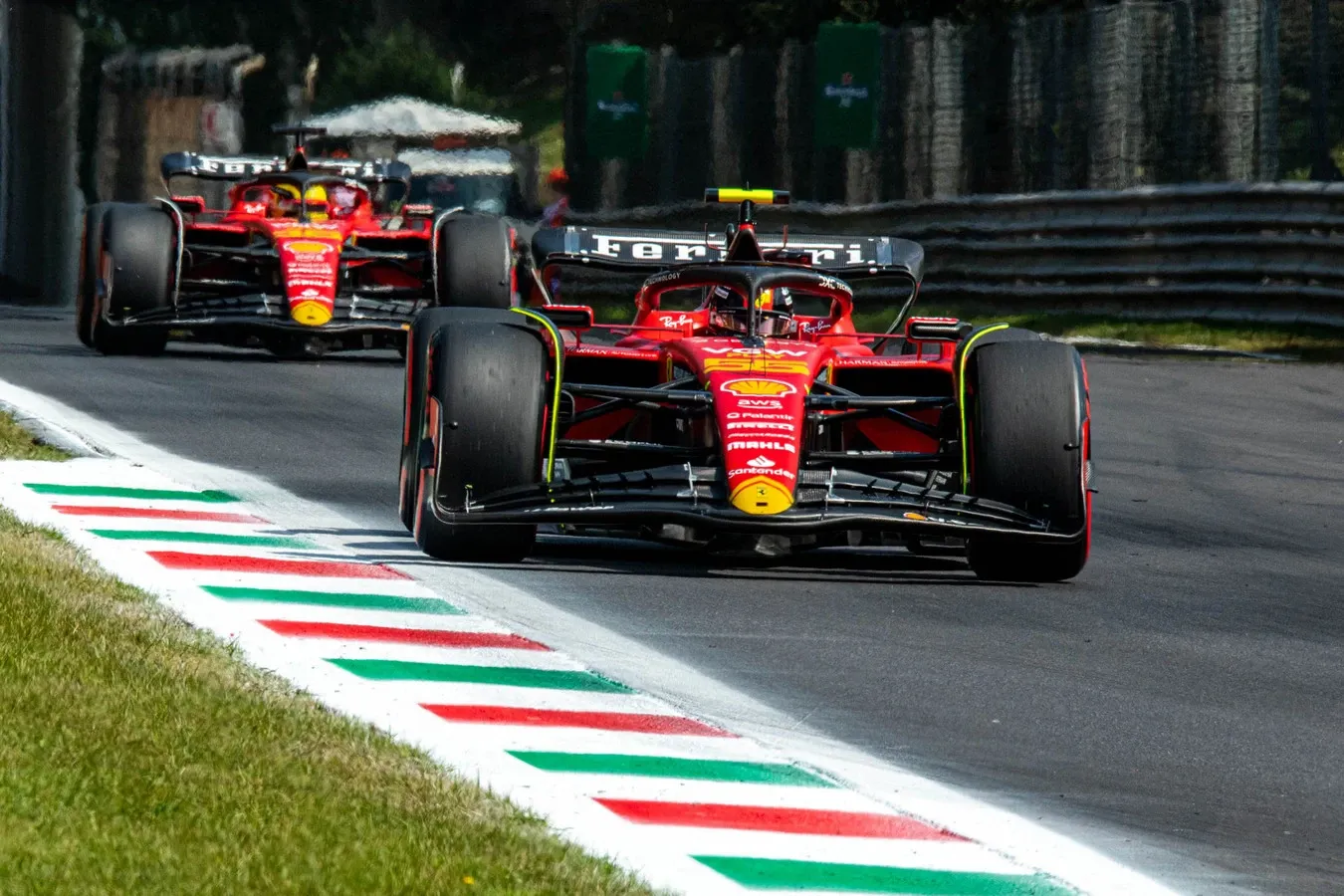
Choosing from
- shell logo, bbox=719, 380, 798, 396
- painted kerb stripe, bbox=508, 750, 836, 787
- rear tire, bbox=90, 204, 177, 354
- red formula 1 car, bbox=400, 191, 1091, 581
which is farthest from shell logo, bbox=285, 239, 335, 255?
painted kerb stripe, bbox=508, 750, 836, 787

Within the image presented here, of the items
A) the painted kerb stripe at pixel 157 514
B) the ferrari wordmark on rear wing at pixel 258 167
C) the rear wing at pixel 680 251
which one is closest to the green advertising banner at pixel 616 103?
the ferrari wordmark on rear wing at pixel 258 167

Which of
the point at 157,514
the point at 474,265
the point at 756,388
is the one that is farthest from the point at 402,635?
the point at 474,265

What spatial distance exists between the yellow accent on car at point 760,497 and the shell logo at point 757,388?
410 millimetres

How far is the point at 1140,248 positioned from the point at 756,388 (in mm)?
14385

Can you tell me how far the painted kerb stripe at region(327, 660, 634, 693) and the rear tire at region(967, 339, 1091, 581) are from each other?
96.3 inches

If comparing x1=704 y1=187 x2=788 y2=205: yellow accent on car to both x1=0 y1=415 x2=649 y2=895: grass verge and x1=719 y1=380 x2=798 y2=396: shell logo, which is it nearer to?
x1=719 y1=380 x2=798 y2=396: shell logo

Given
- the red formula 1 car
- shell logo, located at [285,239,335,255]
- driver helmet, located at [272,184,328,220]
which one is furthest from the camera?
driver helmet, located at [272,184,328,220]

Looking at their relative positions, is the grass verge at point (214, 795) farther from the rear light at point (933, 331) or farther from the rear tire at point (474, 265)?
the rear tire at point (474, 265)

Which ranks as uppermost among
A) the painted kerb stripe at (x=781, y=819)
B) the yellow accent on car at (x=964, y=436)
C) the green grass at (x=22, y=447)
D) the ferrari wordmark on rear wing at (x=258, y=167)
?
the ferrari wordmark on rear wing at (x=258, y=167)

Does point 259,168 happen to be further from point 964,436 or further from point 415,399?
point 964,436

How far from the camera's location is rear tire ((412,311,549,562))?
348 inches

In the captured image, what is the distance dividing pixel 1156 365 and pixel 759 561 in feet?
34.1

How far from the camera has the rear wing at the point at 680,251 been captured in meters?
10.4

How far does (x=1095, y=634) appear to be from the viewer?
8.18 metres
